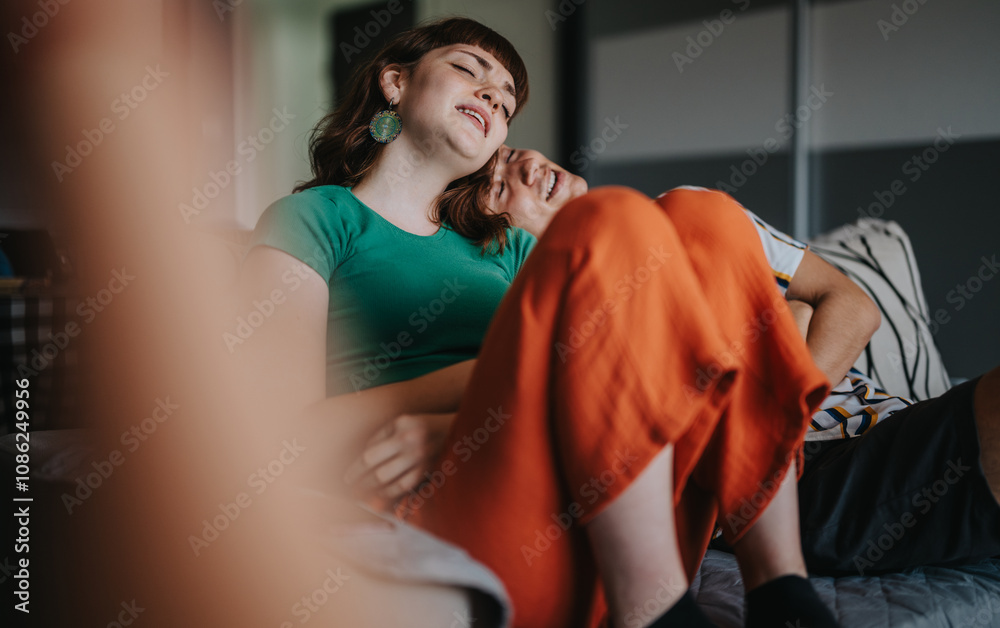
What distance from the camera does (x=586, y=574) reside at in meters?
0.71

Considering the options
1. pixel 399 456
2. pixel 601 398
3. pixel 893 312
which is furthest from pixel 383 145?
pixel 893 312

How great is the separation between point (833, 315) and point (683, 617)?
2.49ft

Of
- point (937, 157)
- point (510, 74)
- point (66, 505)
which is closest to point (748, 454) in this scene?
point (66, 505)

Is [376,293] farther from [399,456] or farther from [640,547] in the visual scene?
[640,547]

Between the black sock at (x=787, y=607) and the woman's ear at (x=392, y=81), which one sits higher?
the woman's ear at (x=392, y=81)

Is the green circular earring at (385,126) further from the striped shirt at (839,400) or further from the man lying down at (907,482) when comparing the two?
the striped shirt at (839,400)

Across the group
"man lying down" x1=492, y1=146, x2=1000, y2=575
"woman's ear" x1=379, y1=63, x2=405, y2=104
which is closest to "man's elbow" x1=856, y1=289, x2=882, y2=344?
"man lying down" x1=492, y1=146, x2=1000, y2=575

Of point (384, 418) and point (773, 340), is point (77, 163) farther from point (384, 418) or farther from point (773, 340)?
point (773, 340)

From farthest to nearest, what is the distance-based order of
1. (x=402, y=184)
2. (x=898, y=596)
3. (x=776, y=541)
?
(x=402, y=184), (x=898, y=596), (x=776, y=541)

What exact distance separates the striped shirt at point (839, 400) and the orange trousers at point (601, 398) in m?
0.40

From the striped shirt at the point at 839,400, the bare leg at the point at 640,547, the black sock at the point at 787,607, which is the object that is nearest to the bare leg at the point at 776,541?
the black sock at the point at 787,607

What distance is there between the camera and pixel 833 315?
1220 millimetres

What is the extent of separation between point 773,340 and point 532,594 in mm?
335

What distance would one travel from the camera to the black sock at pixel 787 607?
0.67 metres
